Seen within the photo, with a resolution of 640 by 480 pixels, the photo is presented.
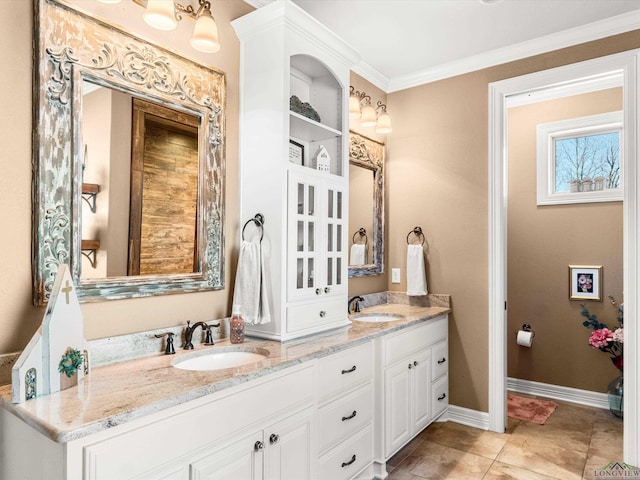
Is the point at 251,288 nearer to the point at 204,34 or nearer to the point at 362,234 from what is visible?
the point at 204,34

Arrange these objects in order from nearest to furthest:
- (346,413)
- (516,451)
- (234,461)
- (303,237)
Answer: (234,461), (346,413), (303,237), (516,451)

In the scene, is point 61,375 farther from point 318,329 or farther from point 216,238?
point 318,329

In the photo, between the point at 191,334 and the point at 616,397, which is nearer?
the point at 191,334

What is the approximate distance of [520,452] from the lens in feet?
8.64

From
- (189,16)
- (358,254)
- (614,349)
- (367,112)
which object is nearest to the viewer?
(189,16)

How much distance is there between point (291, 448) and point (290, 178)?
1.21 metres

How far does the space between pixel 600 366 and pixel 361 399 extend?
2.40 metres

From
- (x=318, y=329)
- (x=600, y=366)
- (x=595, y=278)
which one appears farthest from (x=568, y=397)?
(x=318, y=329)

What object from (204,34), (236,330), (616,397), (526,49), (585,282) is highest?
(526,49)

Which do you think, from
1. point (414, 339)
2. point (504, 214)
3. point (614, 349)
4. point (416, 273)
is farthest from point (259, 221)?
point (614, 349)

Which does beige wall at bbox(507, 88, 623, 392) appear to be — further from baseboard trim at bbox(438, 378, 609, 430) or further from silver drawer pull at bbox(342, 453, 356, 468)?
silver drawer pull at bbox(342, 453, 356, 468)

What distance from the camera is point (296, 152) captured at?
2449 mm

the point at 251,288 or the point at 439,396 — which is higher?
the point at 251,288

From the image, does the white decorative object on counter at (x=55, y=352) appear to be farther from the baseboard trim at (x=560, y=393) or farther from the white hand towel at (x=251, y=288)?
the baseboard trim at (x=560, y=393)
